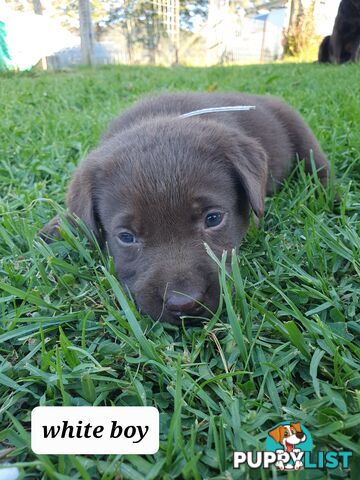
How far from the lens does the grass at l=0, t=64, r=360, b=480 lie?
46.1 inches

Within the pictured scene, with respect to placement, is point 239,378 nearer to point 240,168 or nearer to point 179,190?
point 179,190

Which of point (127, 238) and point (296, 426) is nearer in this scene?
point (296, 426)

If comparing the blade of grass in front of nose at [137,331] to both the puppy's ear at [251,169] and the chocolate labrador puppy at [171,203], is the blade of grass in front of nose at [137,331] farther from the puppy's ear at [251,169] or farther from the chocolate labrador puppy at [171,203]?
Result: the puppy's ear at [251,169]

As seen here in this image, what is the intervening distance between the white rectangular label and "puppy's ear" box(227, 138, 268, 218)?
1119 mm

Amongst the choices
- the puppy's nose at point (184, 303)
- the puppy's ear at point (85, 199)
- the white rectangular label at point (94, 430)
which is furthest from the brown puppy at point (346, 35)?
the white rectangular label at point (94, 430)

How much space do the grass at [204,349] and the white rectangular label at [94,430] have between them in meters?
0.03

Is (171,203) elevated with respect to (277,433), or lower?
elevated

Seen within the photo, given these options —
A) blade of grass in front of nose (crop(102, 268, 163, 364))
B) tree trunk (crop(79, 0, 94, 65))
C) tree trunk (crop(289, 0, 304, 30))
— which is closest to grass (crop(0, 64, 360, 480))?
blade of grass in front of nose (crop(102, 268, 163, 364))

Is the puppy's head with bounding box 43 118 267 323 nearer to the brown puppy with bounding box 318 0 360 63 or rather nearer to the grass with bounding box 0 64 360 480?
the grass with bounding box 0 64 360 480

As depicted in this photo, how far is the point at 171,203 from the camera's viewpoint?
189 cm

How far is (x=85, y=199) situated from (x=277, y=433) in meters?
1.41

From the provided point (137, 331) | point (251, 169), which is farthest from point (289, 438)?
point (251, 169)

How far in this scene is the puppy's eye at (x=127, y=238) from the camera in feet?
6.59

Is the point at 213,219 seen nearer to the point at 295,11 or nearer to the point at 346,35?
the point at 346,35
